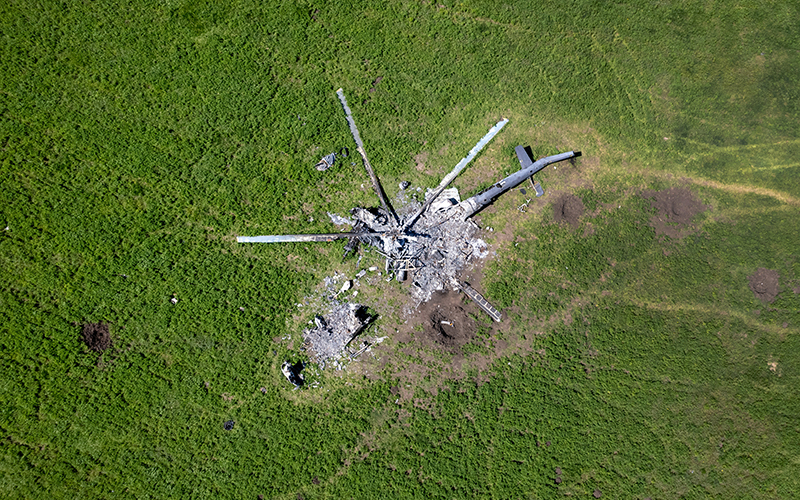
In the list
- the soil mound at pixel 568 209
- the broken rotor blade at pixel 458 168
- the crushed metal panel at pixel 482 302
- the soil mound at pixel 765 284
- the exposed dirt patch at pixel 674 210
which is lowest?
the soil mound at pixel 765 284

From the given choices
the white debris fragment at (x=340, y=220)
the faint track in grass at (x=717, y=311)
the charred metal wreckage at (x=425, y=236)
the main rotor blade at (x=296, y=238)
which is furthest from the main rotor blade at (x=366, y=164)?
the faint track in grass at (x=717, y=311)

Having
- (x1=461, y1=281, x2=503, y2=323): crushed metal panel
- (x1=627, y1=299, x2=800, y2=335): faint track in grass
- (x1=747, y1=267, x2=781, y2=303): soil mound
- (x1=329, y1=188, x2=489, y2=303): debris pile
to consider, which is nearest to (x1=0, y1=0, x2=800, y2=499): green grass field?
(x1=627, y1=299, x2=800, y2=335): faint track in grass

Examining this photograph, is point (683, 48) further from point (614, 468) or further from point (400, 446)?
point (400, 446)

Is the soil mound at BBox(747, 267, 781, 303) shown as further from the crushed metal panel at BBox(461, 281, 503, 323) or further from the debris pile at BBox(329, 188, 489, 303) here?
the debris pile at BBox(329, 188, 489, 303)

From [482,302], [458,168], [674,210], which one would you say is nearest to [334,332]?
[482,302]

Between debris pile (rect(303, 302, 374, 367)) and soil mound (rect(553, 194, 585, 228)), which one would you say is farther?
soil mound (rect(553, 194, 585, 228))

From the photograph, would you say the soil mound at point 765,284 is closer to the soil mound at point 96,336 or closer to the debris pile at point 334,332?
the debris pile at point 334,332

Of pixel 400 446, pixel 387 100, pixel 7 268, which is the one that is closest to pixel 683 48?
pixel 387 100
